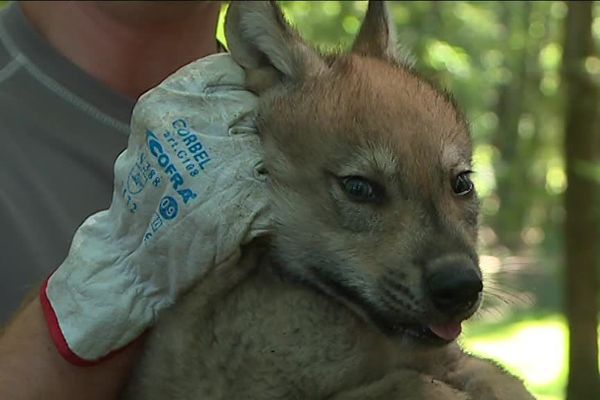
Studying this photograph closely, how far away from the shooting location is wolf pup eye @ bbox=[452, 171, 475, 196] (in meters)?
2.17

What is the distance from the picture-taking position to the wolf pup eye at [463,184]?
2.17 meters

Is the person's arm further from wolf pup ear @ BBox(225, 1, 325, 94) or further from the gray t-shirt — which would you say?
wolf pup ear @ BBox(225, 1, 325, 94)

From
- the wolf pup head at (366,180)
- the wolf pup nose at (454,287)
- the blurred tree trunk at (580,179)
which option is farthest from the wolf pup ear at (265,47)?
the blurred tree trunk at (580,179)

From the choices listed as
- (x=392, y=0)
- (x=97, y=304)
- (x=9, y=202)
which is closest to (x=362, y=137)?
(x=97, y=304)

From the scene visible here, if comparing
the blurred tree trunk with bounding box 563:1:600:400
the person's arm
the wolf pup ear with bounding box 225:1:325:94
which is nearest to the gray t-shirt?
the person's arm

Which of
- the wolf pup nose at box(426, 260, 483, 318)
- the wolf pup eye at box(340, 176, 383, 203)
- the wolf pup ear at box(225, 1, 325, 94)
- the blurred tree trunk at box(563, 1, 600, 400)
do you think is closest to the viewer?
the wolf pup nose at box(426, 260, 483, 318)

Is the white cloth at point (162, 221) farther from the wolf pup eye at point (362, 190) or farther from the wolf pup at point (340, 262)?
the wolf pup eye at point (362, 190)

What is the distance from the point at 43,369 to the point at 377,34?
45.6 inches

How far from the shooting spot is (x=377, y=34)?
2.57 meters

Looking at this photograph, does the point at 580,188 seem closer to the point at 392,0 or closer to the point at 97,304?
the point at 392,0

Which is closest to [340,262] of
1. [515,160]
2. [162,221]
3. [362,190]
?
[362,190]

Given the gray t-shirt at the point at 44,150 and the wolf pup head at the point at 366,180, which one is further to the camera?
the gray t-shirt at the point at 44,150

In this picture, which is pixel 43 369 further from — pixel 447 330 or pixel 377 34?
pixel 377 34

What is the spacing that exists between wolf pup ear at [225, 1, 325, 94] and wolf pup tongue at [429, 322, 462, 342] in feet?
2.17
